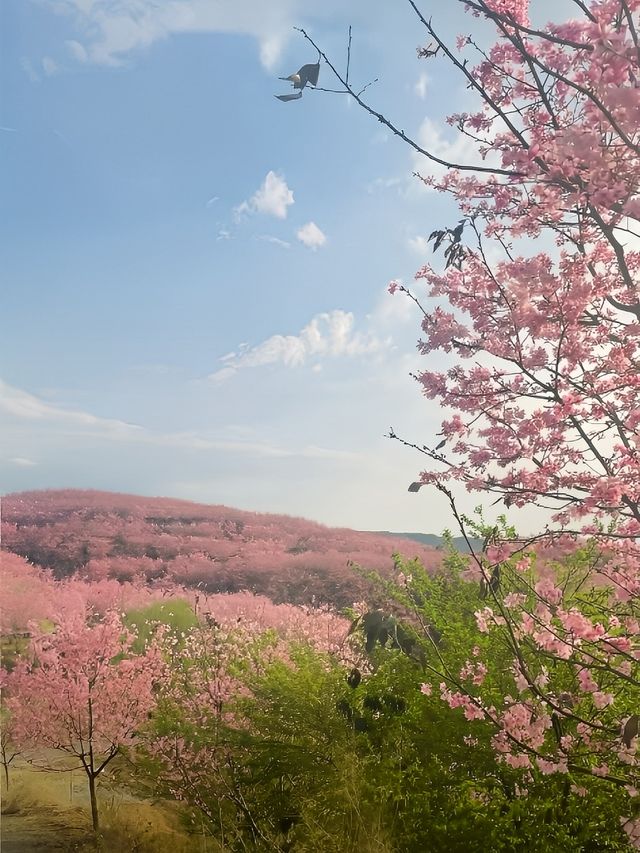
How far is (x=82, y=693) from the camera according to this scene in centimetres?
743

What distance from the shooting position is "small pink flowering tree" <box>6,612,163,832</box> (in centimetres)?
749

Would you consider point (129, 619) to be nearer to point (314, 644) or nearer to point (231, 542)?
point (314, 644)

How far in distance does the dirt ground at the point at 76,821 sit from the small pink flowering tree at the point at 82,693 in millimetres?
387

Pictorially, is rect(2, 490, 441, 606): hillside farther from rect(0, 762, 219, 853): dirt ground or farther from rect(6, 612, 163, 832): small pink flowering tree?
rect(6, 612, 163, 832): small pink flowering tree

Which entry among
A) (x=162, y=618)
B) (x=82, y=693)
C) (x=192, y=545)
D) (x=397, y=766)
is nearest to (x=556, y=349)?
(x=397, y=766)

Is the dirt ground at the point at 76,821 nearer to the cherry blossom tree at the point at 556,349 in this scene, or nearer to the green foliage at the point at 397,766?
the green foliage at the point at 397,766

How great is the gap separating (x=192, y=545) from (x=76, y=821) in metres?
→ 14.2

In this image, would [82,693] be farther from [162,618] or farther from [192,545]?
[192,545]

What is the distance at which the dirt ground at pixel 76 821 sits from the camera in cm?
675

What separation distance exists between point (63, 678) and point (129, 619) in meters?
5.20

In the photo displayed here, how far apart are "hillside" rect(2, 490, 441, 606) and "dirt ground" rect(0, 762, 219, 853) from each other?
8273 millimetres

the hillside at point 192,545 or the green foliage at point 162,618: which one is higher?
the hillside at point 192,545

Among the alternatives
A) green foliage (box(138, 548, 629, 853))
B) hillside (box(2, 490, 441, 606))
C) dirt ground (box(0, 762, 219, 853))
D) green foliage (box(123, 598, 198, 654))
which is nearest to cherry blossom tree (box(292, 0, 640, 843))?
green foliage (box(138, 548, 629, 853))

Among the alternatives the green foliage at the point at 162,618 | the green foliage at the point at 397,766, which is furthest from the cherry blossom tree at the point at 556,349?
the green foliage at the point at 162,618
